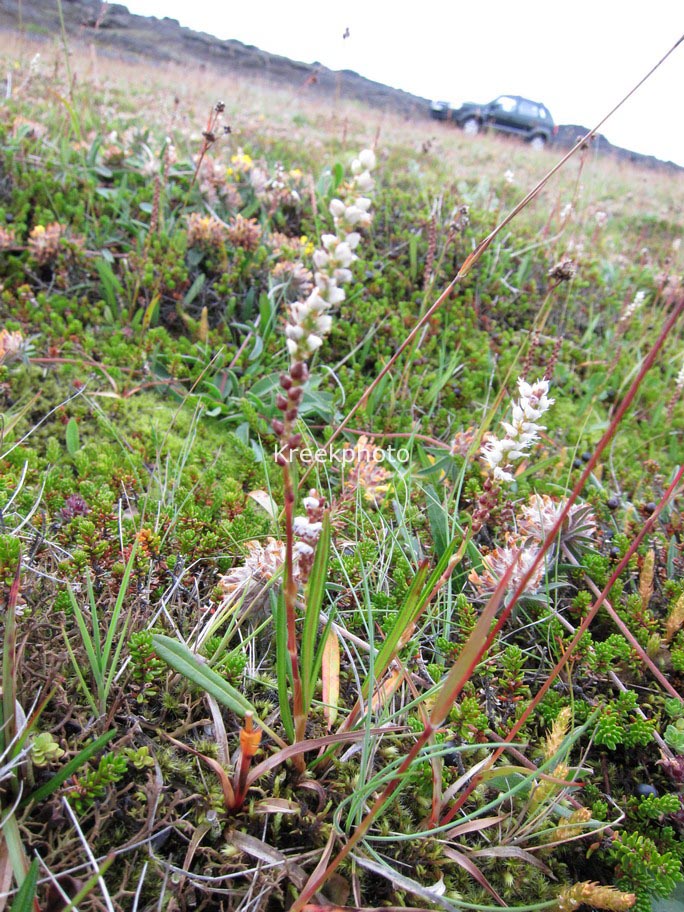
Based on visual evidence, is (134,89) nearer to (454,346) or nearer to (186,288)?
(186,288)

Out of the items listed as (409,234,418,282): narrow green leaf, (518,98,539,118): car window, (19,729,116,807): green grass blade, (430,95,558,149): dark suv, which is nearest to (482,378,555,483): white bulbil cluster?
(19,729,116,807): green grass blade

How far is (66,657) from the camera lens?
134cm

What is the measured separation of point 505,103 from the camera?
20.4 meters

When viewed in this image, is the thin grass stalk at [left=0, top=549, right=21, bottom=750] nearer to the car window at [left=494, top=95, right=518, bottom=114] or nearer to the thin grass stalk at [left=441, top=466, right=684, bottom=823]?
the thin grass stalk at [left=441, top=466, right=684, bottom=823]

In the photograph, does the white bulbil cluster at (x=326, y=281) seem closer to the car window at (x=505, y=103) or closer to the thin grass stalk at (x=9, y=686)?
the thin grass stalk at (x=9, y=686)

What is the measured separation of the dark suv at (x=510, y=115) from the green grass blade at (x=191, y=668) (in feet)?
71.0

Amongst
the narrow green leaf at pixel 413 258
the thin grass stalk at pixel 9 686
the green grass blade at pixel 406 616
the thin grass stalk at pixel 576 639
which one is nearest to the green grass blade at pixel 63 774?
the thin grass stalk at pixel 9 686

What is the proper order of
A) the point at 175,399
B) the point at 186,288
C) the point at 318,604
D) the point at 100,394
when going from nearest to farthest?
the point at 318,604, the point at 100,394, the point at 175,399, the point at 186,288

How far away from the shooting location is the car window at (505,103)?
798 inches

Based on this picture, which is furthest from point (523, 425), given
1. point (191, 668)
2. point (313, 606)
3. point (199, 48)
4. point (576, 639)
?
point (199, 48)

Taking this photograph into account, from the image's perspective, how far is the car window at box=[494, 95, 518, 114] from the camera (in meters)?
20.3

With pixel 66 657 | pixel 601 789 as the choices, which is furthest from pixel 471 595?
pixel 66 657

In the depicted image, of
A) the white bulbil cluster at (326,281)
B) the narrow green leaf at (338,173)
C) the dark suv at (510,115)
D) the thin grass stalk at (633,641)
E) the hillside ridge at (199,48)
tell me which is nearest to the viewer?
the white bulbil cluster at (326,281)

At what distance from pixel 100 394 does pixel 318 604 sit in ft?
6.31
